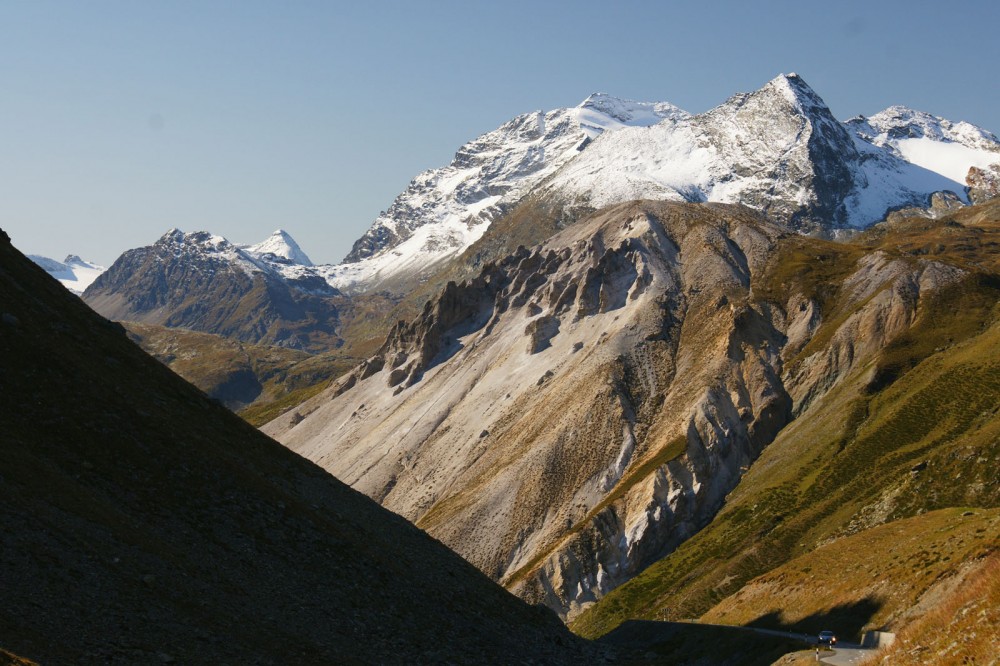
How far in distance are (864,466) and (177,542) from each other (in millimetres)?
105051

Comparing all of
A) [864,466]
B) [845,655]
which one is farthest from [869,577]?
[864,466]

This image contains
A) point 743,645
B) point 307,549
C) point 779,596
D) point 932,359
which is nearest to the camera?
point 307,549

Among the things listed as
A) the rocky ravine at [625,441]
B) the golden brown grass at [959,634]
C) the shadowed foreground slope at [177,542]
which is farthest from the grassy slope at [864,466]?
the golden brown grass at [959,634]

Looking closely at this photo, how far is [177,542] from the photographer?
166 ft

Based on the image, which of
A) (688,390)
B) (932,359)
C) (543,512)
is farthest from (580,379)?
(932,359)

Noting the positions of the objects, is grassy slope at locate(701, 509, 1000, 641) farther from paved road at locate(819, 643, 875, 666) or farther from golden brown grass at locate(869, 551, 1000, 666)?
golden brown grass at locate(869, 551, 1000, 666)

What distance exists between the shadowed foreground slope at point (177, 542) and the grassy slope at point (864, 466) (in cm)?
5865

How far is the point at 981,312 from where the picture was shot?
543ft

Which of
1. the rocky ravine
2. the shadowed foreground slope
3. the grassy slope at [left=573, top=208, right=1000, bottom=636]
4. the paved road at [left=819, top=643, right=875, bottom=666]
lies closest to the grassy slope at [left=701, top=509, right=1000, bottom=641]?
the paved road at [left=819, top=643, right=875, bottom=666]

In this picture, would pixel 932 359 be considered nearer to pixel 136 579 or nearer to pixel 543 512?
pixel 543 512

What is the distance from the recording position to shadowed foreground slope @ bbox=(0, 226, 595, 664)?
40.7m

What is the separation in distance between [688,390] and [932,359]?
4196 cm

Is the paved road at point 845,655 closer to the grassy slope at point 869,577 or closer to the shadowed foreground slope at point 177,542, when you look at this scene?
the grassy slope at point 869,577

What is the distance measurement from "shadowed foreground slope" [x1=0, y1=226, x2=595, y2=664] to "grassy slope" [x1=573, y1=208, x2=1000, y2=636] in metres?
58.7
